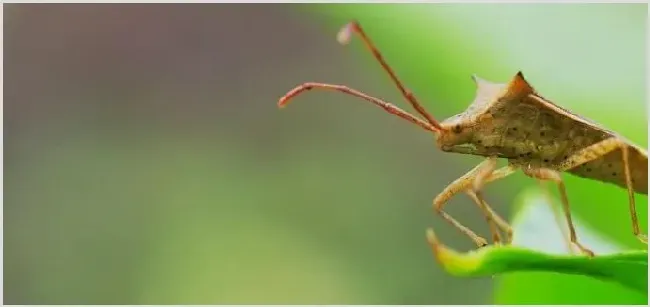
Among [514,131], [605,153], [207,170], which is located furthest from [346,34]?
[207,170]

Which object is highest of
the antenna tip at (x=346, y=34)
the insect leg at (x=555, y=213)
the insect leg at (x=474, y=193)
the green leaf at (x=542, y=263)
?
the antenna tip at (x=346, y=34)

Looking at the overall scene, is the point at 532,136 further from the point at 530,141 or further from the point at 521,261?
the point at 521,261

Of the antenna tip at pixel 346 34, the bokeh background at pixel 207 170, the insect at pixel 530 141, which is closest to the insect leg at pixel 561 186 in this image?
the insect at pixel 530 141

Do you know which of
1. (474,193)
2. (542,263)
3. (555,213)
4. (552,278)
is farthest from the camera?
(474,193)

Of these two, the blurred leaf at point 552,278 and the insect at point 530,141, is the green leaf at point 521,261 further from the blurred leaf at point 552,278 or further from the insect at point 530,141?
the insect at point 530,141

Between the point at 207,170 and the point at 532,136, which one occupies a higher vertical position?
the point at 207,170

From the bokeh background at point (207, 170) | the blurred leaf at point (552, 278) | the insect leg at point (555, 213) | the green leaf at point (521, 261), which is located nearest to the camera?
the green leaf at point (521, 261)

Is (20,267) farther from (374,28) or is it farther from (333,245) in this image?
(374,28)
